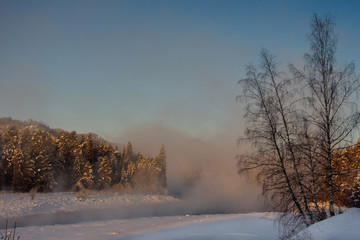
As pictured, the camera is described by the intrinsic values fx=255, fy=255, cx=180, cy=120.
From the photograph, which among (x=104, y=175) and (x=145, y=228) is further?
(x=104, y=175)

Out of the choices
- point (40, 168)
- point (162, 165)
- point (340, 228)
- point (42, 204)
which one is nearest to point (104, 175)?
point (40, 168)

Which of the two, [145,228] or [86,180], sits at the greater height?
[86,180]

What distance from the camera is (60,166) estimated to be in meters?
46.8

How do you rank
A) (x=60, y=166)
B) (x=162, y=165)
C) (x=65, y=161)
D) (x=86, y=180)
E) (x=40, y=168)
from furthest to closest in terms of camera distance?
(x=162, y=165), (x=65, y=161), (x=60, y=166), (x=86, y=180), (x=40, y=168)

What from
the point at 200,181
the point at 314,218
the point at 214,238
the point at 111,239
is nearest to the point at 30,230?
the point at 111,239

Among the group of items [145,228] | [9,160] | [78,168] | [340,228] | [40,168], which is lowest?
[145,228]

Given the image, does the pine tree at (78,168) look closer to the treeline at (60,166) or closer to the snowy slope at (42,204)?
the treeline at (60,166)

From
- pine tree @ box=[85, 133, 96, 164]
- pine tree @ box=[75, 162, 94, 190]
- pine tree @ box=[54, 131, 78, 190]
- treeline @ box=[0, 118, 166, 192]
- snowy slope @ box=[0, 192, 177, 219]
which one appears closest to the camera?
snowy slope @ box=[0, 192, 177, 219]

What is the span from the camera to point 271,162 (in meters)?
11.5

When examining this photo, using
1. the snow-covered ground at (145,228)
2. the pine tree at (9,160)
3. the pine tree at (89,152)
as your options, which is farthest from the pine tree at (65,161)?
the snow-covered ground at (145,228)

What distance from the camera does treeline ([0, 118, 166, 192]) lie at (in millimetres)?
37250

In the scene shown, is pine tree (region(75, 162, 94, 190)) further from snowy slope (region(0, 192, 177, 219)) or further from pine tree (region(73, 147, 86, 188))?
snowy slope (region(0, 192, 177, 219))

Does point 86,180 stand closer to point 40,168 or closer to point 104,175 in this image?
point 104,175

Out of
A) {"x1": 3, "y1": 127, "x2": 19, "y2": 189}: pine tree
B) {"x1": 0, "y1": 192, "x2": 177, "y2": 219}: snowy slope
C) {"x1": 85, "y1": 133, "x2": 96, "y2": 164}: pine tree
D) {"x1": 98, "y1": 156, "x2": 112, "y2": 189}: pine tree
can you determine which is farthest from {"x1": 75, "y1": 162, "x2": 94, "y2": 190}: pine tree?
{"x1": 85, "y1": 133, "x2": 96, "y2": 164}: pine tree
